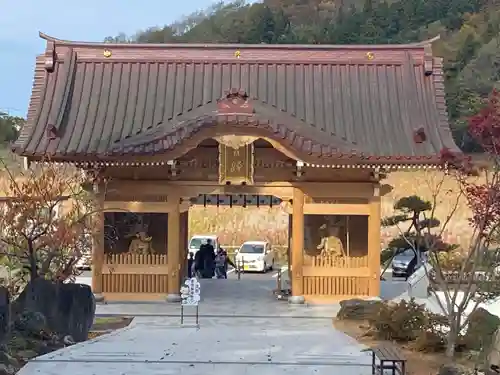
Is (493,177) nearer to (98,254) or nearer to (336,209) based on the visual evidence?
(336,209)

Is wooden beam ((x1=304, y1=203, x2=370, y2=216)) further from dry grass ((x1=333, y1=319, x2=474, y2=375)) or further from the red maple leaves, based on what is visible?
the red maple leaves

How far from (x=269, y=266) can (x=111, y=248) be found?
46.0ft

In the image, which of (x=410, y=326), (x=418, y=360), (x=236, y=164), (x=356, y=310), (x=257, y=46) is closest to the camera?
(x=418, y=360)

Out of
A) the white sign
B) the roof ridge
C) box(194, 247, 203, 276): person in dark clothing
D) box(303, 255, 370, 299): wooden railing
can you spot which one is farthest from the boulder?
box(194, 247, 203, 276): person in dark clothing

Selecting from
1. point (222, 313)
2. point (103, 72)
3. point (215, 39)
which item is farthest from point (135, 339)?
point (215, 39)

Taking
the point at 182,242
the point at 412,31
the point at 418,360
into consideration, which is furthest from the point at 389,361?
the point at 412,31

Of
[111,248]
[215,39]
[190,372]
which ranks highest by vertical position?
[215,39]

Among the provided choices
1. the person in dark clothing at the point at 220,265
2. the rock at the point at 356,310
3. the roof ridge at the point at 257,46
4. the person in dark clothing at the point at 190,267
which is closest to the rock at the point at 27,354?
the rock at the point at 356,310

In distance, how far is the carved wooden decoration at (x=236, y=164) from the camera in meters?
17.7

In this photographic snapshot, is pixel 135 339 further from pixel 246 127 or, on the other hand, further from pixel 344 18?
pixel 344 18

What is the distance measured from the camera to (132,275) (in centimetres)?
1814

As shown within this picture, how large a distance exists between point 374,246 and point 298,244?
72.8 inches

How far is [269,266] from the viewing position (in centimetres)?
3194

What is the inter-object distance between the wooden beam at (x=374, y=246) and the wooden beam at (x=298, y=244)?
1.67m
